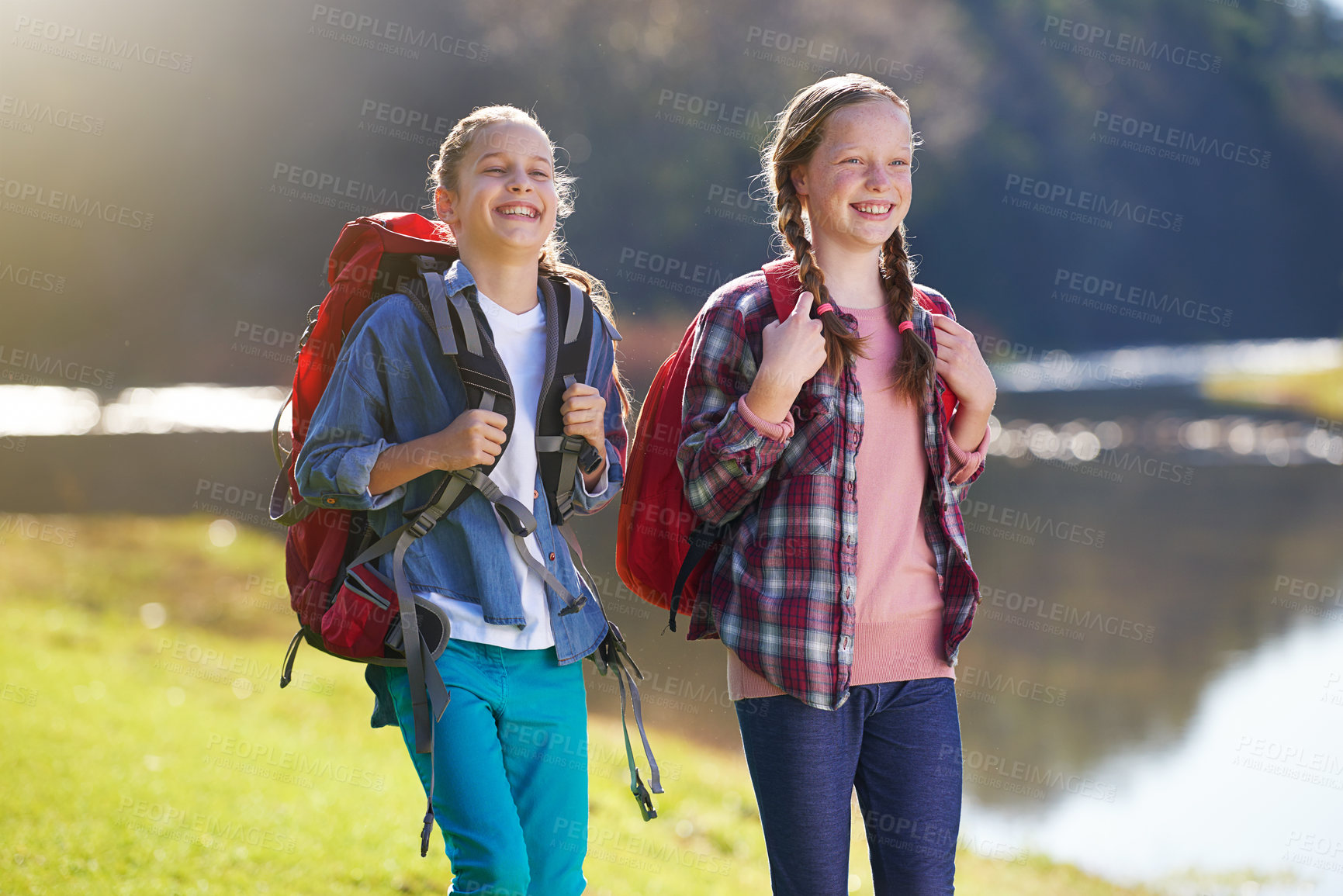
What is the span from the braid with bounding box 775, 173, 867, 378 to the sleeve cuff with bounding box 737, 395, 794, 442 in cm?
15

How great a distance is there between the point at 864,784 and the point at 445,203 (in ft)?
4.29

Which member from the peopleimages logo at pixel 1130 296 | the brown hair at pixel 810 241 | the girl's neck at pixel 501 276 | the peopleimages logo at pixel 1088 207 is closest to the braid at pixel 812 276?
the brown hair at pixel 810 241

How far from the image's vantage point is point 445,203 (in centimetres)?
226

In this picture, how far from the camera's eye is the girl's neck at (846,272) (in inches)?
83.9

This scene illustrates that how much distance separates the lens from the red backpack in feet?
6.88

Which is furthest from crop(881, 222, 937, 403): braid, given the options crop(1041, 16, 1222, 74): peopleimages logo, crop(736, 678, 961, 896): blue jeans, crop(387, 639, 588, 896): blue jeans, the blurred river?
crop(1041, 16, 1222, 74): peopleimages logo

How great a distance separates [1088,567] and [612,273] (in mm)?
14908

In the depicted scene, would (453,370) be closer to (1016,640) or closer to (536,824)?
(536,824)

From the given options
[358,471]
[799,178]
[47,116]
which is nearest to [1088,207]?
[47,116]

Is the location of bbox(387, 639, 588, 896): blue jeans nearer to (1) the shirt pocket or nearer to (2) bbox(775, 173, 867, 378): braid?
(1) the shirt pocket

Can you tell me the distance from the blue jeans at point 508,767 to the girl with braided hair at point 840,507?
11.5 inches

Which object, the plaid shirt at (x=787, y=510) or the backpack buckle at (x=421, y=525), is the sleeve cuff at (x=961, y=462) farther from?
the backpack buckle at (x=421, y=525)

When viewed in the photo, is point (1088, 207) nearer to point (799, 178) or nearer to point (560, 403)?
point (799, 178)

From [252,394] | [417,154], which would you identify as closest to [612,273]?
[417,154]
